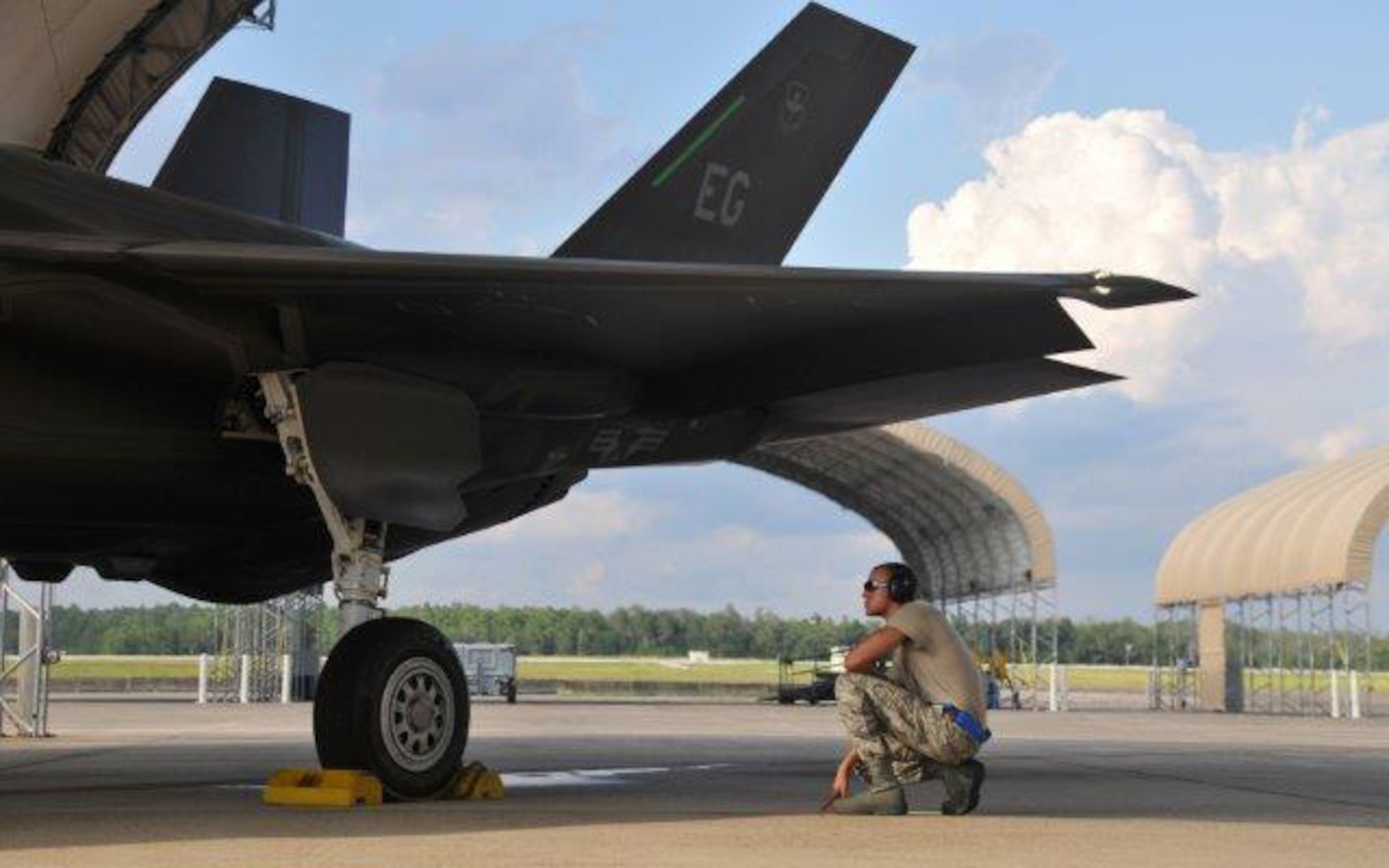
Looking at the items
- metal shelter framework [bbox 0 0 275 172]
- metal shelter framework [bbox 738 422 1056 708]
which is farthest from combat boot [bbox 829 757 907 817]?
metal shelter framework [bbox 738 422 1056 708]

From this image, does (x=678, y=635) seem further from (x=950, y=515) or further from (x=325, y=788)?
(x=325, y=788)

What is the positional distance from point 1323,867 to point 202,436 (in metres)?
5.90

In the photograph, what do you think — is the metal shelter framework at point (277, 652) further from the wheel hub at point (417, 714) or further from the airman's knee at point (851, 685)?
the airman's knee at point (851, 685)

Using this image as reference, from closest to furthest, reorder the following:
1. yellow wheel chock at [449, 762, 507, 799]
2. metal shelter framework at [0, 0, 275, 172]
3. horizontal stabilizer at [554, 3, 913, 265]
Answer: yellow wheel chock at [449, 762, 507, 799], horizontal stabilizer at [554, 3, 913, 265], metal shelter framework at [0, 0, 275, 172]

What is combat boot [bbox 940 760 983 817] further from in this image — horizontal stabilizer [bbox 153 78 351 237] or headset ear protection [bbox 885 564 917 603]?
horizontal stabilizer [bbox 153 78 351 237]

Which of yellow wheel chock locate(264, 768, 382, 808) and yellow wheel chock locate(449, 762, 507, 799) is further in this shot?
yellow wheel chock locate(449, 762, 507, 799)

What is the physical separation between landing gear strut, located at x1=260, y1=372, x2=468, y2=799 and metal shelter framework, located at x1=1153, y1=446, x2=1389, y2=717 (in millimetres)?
27758

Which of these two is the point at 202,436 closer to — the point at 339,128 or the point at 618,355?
the point at 618,355

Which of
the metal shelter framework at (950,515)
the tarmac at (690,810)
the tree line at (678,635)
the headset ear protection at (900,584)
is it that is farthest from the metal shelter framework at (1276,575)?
the tree line at (678,635)

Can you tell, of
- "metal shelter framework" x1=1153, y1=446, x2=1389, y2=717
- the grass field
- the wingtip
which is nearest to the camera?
the wingtip

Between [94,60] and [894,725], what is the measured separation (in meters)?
18.2

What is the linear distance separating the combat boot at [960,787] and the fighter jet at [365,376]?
2330mm

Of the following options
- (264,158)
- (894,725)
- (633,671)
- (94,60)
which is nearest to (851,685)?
(894,725)

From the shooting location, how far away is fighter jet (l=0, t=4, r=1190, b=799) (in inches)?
314
